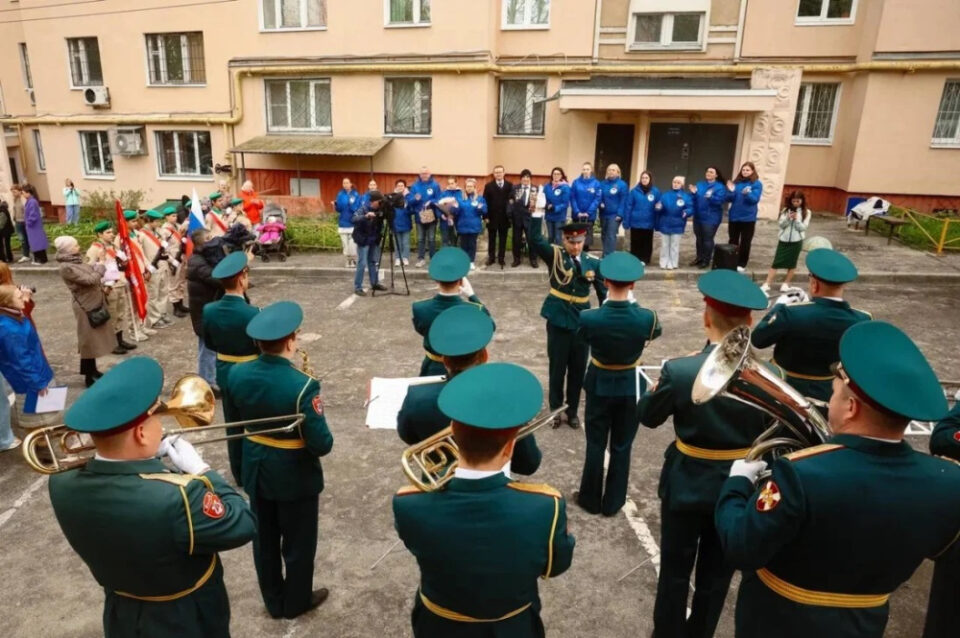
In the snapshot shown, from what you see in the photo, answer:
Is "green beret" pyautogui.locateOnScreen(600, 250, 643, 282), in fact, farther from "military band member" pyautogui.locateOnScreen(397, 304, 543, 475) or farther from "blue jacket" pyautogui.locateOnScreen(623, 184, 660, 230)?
"blue jacket" pyautogui.locateOnScreen(623, 184, 660, 230)

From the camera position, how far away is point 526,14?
1786cm

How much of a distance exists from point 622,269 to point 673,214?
8.23 meters

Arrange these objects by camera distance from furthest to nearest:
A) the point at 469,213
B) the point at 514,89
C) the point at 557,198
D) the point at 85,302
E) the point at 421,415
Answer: the point at 514,89 → the point at 557,198 → the point at 469,213 → the point at 85,302 → the point at 421,415

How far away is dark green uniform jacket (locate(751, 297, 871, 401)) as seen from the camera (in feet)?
15.0

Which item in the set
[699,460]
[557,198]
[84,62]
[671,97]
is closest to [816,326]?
[699,460]

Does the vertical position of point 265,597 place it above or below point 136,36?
below

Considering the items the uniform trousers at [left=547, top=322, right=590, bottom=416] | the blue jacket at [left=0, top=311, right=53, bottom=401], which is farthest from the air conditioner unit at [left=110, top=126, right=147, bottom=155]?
the uniform trousers at [left=547, top=322, right=590, bottom=416]

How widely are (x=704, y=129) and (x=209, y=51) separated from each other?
1498 centimetres

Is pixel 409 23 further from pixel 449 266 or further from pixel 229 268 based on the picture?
pixel 449 266

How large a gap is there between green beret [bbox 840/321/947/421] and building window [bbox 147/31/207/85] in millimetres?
21321

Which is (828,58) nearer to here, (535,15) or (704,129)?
(704,129)

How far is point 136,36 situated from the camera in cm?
1961

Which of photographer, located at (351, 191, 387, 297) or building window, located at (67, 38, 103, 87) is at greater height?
building window, located at (67, 38, 103, 87)

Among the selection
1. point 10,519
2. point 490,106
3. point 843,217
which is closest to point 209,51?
point 490,106
